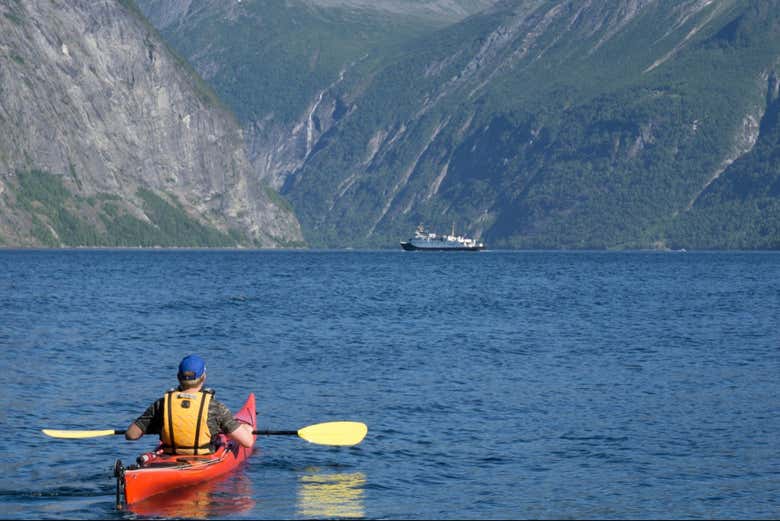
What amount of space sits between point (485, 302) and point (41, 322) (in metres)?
41.6

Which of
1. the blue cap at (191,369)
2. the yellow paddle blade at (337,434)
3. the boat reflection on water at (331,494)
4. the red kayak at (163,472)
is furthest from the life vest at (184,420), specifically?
the yellow paddle blade at (337,434)

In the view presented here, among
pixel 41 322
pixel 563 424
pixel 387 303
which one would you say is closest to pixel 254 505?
pixel 563 424

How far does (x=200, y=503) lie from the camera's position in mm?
30031

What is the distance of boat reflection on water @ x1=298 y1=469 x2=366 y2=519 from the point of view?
30000mm

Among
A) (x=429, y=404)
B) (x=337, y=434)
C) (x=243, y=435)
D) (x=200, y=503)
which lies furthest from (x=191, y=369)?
(x=429, y=404)

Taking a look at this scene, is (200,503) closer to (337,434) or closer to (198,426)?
(198,426)

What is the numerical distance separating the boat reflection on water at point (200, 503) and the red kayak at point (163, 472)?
0.56 ft

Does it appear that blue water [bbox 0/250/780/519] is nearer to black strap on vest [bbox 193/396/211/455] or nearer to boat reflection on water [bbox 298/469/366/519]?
boat reflection on water [bbox 298/469/366/519]

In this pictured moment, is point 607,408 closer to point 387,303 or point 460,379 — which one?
point 460,379

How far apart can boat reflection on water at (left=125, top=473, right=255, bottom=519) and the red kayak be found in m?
0.17

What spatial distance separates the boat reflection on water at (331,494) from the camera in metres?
30.0

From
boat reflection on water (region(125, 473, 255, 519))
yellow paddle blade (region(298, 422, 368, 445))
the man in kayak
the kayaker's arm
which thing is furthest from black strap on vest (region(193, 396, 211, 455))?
yellow paddle blade (region(298, 422, 368, 445))

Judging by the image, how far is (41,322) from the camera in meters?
81.8

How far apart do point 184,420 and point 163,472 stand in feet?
4.12
